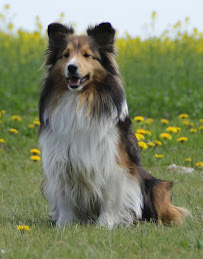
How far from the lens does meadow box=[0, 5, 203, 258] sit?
3824 mm

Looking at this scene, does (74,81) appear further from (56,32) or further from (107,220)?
(107,220)

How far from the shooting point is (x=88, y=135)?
4.59 m

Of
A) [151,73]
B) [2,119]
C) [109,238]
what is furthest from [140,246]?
[151,73]

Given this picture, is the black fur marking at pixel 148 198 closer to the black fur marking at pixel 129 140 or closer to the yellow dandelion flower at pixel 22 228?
the black fur marking at pixel 129 140

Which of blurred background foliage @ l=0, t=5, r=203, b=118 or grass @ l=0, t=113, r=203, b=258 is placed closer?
grass @ l=0, t=113, r=203, b=258

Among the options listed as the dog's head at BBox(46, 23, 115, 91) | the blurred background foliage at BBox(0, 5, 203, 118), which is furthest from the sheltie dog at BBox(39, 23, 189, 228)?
the blurred background foliage at BBox(0, 5, 203, 118)

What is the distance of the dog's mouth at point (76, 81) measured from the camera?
4562mm

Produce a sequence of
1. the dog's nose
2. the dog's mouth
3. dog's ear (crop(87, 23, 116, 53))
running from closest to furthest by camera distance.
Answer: the dog's nose, the dog's mouth, dog's ear (crop(87, 23, 116, 53))

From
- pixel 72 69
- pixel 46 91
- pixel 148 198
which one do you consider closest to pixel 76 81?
pixel 72 69

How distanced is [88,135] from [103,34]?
971 mm

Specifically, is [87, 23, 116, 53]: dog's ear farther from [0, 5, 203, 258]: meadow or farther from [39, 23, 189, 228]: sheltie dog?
[0, 5, 203, 258]: meadow

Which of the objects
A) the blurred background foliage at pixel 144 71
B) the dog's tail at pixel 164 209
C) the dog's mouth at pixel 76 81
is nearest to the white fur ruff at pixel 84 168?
the dog's mouth at pixel 76 81

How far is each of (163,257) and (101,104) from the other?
1662 millimetres

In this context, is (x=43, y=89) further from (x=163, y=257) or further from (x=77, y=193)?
(x=163, y=257)
